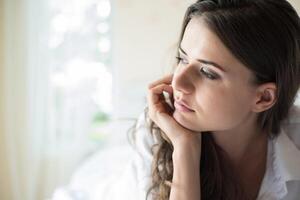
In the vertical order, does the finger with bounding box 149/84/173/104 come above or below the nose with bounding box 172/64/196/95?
below

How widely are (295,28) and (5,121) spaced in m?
1.49

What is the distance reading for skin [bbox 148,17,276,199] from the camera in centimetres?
86

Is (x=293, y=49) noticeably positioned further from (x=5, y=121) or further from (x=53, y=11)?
(x=5, y=121)

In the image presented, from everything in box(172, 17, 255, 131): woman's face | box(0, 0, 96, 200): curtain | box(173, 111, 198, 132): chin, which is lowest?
box(0, 0, 96, 200): curtain

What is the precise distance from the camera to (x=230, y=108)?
3.01ft

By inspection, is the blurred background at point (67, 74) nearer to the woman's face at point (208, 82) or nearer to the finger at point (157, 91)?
the finger at point (157, 91)

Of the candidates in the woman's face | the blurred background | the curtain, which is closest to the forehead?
the woman's face

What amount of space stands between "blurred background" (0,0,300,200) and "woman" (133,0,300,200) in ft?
2.58

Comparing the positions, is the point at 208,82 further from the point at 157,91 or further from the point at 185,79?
the point at 157,91

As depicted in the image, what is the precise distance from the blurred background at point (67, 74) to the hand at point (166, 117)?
0.79 m

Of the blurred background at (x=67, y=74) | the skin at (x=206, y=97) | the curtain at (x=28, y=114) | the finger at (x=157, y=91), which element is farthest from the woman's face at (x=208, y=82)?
the curtain at (x=28, y=114)

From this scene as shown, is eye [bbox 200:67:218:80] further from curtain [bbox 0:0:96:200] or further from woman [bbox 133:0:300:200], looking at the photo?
curtain [bbox 0:0:96:200]

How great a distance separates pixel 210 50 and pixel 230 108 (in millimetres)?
160

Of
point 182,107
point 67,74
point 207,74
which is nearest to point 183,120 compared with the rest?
point 182,107
